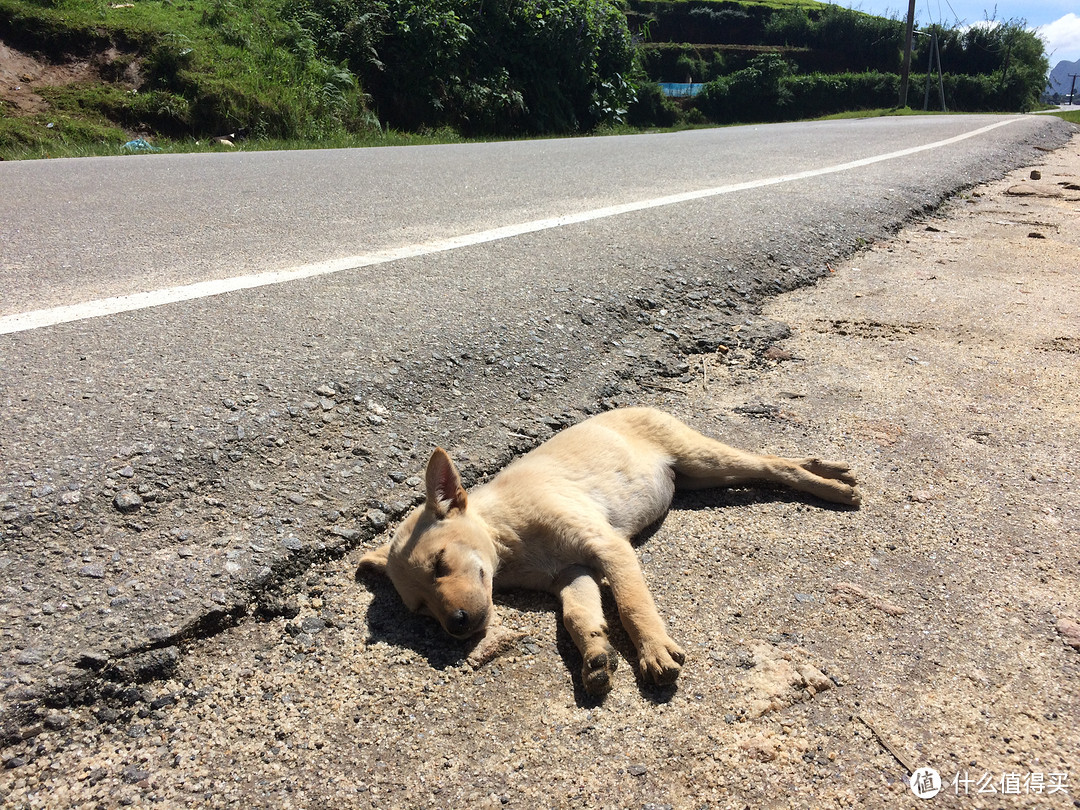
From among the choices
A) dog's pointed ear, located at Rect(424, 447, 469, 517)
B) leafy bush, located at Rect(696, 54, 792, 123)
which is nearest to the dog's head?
dog's pointed ear, located at Rect(424, 447, 469, 517)

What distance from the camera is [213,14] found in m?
14.8

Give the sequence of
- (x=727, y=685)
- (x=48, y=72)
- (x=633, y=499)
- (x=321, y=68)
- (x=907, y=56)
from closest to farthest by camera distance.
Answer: (x=727, y=685)
(x=633, y=499)
(x=48, y=72)
(x=321, y=68)
(x=907, y=56)

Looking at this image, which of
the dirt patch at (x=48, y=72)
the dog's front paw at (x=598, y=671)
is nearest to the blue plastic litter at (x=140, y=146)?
the dirt patch at (x=48, y=72)

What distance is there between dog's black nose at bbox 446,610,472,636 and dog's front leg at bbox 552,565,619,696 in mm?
300

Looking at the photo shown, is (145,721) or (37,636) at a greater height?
(37,636)

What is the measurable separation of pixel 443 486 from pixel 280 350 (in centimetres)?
113

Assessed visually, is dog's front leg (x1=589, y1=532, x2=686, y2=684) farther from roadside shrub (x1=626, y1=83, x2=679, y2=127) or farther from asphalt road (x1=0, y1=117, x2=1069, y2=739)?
roadside shrub (x1=626, y1=83, x2=679, y2=127)

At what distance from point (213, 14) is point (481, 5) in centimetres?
562

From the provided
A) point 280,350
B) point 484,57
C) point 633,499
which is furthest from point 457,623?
point 484,57

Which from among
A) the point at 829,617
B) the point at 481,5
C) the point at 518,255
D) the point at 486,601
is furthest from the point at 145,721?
the point at 481,5

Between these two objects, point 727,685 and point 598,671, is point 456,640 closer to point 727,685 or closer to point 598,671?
point 598,671

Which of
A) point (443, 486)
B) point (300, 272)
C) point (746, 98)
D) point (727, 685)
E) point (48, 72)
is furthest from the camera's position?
point (746, 98)

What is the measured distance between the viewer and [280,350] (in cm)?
322

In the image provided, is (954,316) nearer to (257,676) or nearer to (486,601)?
(486,601)
